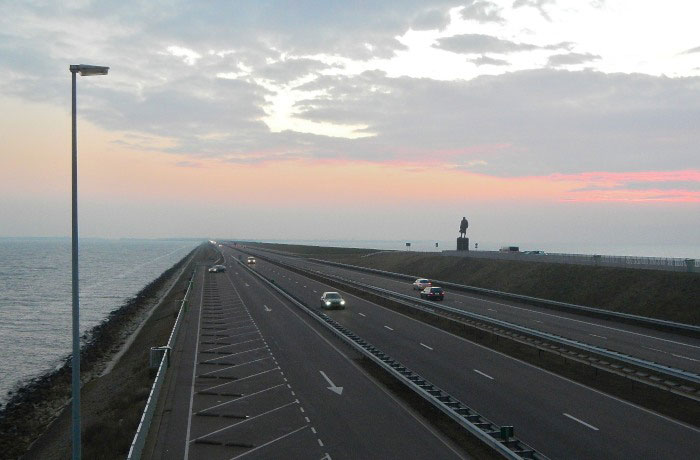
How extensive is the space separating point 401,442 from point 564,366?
13494mm

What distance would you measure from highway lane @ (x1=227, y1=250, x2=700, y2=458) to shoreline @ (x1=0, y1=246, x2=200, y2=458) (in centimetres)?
1823

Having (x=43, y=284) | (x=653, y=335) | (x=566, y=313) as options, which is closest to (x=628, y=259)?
(x=566, y=313)

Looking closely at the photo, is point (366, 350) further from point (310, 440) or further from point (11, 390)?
point (11, 390)

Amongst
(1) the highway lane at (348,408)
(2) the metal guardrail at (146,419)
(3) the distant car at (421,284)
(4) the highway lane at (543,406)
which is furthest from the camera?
(3) the distant car at (421,284)

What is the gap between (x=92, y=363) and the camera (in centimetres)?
4644

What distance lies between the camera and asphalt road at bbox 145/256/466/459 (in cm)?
1825

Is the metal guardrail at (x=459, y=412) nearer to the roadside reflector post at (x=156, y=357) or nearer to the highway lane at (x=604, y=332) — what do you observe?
the roadside reflector post at (x=156, y=357)

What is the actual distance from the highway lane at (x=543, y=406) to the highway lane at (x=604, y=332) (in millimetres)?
6109

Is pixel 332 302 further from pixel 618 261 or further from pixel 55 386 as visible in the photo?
pixel 618 261

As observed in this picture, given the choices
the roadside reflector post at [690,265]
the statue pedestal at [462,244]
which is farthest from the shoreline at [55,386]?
the statue pedestal at [462,244]

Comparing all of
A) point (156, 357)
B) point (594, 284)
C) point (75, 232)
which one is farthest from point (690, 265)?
point (75, 232)

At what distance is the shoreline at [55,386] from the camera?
30734 mm

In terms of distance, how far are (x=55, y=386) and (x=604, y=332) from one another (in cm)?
3492

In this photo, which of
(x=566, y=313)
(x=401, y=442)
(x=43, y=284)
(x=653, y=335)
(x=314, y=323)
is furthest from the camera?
(x=43, y=284)
